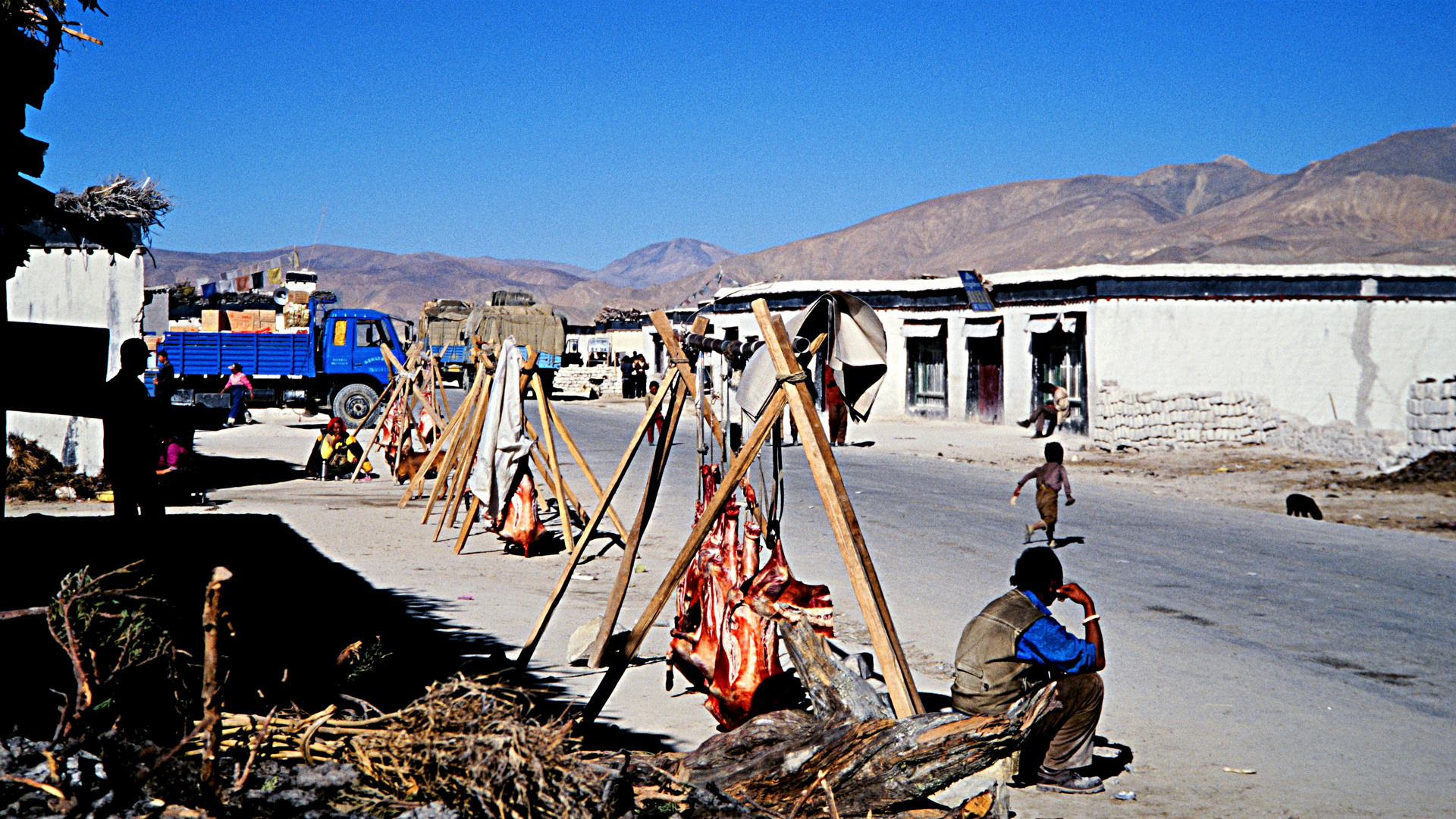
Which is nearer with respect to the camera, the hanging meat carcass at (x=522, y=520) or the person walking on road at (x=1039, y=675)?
the person walking on road at (x=1039, y=675)

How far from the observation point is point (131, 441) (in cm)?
682

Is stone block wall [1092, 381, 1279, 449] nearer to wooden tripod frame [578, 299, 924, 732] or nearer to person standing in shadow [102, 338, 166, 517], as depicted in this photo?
person standing in shadow [102, 338, 166, 517]

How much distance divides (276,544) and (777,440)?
21.3 ft

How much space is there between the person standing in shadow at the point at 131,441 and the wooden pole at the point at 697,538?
235 centimetres

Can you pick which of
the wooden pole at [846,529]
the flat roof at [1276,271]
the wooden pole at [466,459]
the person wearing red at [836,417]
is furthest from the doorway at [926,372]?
the wooden pole at [846,529]

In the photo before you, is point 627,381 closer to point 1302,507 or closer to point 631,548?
point 1302,507

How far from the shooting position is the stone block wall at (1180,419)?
22.9 metres

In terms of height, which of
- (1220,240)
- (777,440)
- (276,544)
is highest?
(1220,240)

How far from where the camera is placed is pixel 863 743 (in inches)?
158

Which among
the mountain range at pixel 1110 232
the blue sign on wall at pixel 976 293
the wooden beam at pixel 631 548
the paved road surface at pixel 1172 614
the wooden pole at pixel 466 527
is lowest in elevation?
the paved road surface at pixel 1172 614

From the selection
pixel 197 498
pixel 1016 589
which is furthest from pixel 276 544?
pixel 1016 589

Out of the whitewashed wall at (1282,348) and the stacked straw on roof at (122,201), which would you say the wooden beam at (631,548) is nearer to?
the stacked straw on roof at (122,201)

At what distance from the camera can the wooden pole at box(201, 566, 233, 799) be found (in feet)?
9.21

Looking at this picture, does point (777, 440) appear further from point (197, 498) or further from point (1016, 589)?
point (197, 498)
